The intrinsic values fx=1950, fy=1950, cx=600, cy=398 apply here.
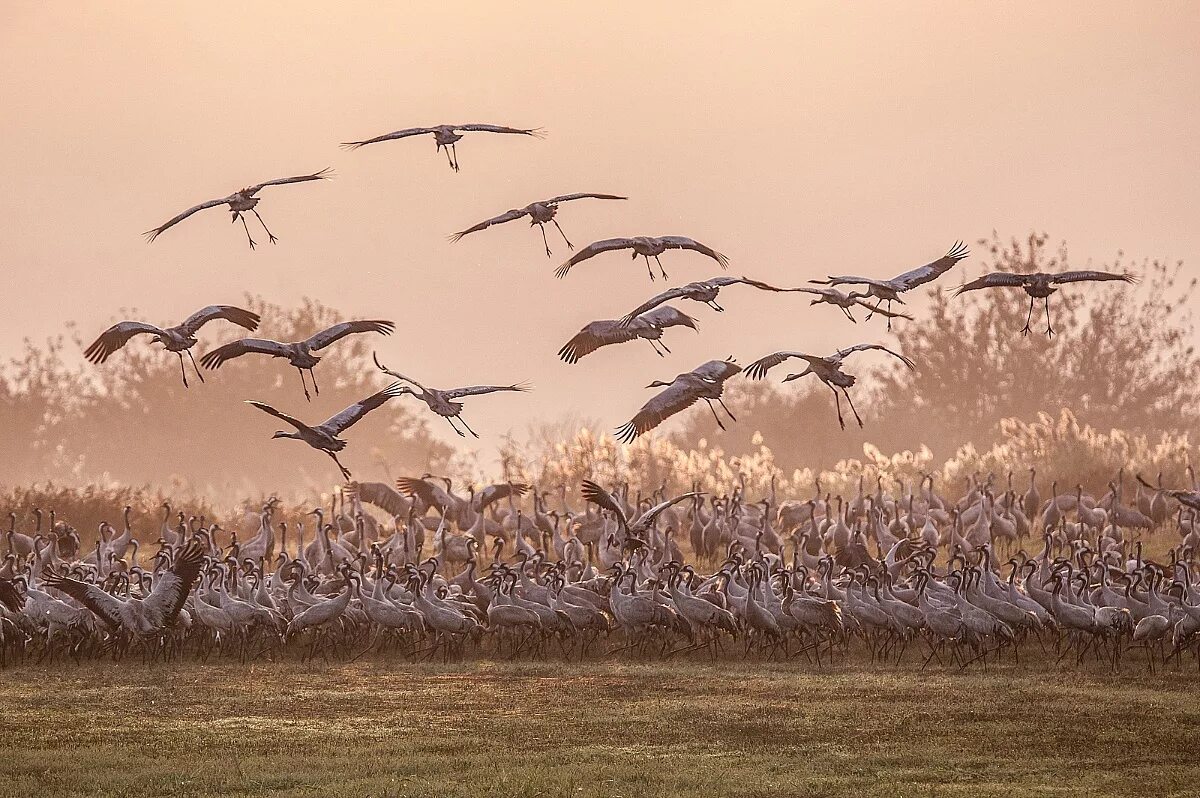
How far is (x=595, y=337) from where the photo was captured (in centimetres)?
1919

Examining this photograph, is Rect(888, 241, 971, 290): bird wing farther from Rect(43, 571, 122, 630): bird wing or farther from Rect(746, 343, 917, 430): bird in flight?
Rect(43, 571, 122, 630): bird wing

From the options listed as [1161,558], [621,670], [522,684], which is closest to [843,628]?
[621,670]

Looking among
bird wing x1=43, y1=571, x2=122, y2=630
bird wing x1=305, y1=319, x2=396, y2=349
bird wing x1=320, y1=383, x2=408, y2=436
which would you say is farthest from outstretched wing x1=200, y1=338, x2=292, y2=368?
bird wing x1=43, y1=571, x2=122, y2=630

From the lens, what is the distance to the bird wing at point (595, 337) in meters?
18.9

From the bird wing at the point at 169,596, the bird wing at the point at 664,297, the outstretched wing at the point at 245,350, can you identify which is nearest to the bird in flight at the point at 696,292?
the bird wing at the point at 664,297

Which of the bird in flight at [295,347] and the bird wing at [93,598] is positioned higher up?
the bird in flight at [295,347]

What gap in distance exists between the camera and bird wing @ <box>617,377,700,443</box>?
18938mm

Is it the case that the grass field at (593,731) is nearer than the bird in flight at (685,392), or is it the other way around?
the grass field at (593,731)

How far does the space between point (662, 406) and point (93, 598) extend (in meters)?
5.95

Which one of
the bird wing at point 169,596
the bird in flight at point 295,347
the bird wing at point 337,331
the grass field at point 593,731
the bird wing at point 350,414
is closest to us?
the grass field at point 593,731

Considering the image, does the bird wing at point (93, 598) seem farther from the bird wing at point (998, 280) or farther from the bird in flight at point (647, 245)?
the bird wing at point (998, 280)

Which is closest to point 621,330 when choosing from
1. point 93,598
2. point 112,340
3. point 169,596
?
point 112,340

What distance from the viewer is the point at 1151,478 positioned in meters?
36.8

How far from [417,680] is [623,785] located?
637 cm
